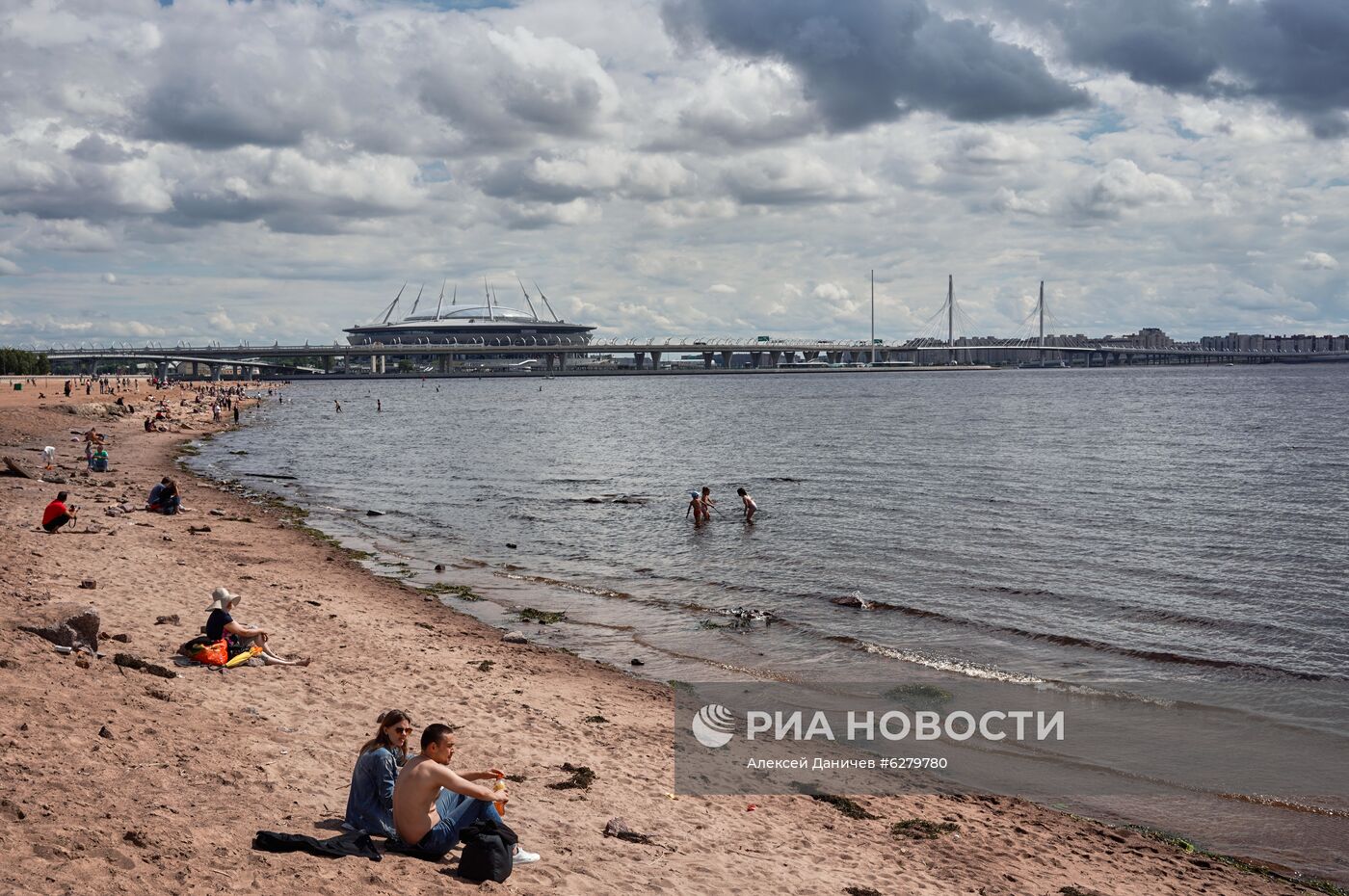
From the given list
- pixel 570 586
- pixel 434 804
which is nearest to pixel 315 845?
pixel 434 804

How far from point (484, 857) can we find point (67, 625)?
6193mm

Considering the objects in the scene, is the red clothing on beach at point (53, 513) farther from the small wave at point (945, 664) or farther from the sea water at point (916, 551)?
the small wave at point (945, 664)

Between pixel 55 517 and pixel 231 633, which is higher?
pixel 55 517

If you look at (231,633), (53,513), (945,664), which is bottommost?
(945,664)

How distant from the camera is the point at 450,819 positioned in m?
8.00

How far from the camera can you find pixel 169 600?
15.1 meters

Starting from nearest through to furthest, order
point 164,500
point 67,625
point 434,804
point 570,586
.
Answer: point 434,804 < point 67,625 < point 570,586 < point 164,500

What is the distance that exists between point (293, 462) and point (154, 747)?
43.0 m

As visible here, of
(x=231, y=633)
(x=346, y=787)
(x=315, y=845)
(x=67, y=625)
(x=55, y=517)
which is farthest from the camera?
(x=55, y=517)

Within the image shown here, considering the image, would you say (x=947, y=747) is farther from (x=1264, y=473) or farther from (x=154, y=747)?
(x=1264, y=473)

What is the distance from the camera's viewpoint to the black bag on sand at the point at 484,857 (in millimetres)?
7480

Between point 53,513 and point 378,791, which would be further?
point 53,513

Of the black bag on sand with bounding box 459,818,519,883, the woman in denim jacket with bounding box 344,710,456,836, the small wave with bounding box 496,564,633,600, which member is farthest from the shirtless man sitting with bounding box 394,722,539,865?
the small wave with bounding box 496,564,633,600

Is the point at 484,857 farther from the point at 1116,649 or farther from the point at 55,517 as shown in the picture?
the point at 55,517
